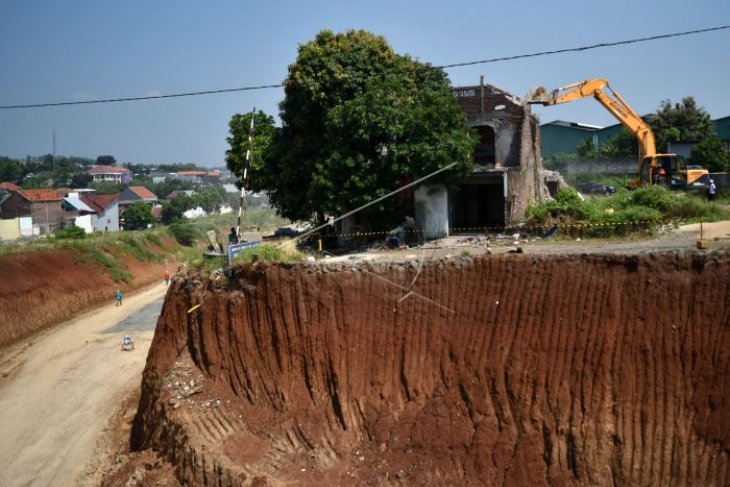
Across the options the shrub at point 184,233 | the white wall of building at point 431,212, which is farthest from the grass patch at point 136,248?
the white wall of building at point 431,212

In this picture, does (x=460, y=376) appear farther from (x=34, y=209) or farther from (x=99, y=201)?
(x=99, y=201)

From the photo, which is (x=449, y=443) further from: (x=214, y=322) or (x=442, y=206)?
(x=442, y=206)

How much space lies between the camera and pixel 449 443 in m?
12.1

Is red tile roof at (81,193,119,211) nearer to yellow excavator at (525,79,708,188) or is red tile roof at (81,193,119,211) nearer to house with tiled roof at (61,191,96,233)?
house with tiled roof at (61,191,96,233)

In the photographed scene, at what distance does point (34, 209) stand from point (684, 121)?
50.1 metres

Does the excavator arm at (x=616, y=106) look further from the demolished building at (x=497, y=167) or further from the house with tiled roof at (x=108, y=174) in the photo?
the house with tiled roof at (x=108, y=174)

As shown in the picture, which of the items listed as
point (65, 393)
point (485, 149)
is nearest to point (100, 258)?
point (65, 393)

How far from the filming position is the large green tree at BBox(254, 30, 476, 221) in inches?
738

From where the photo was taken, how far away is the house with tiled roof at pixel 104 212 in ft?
200

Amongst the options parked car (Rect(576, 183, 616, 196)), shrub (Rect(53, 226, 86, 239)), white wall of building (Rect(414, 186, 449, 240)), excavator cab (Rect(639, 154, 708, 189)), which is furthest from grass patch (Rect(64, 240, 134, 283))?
excavator cab (Rect(639, 154, 708, 189))

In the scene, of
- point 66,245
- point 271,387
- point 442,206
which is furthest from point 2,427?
point 66,245

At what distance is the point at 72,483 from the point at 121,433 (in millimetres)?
1952

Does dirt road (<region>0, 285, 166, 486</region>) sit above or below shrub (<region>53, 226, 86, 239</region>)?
below

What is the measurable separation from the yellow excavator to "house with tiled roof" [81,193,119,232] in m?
46.2
